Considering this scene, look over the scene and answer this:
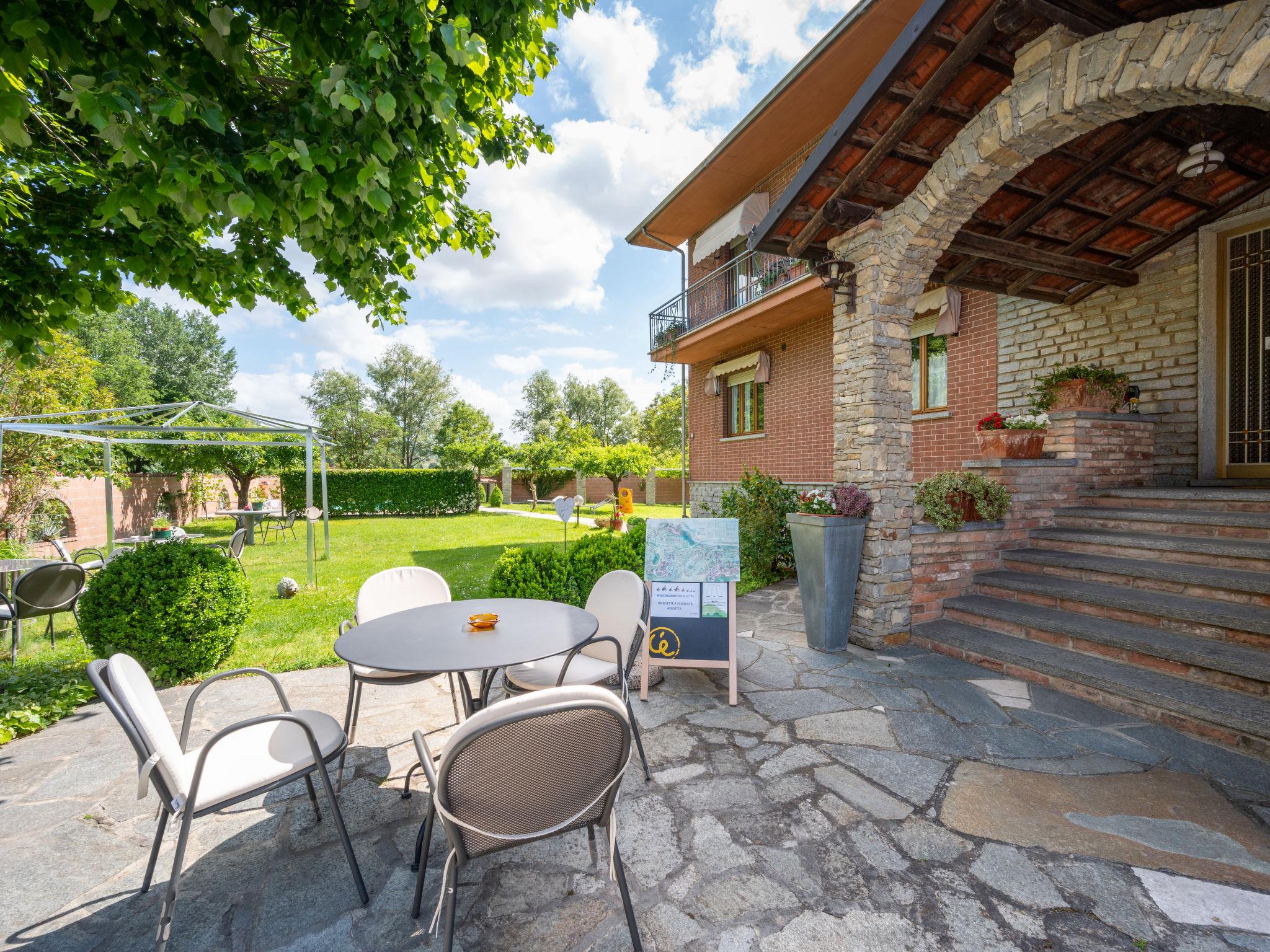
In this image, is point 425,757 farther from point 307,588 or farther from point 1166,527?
point 307,588

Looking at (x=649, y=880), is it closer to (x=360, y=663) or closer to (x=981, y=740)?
(x=360, y=663)

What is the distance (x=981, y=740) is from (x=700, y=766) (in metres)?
1.58

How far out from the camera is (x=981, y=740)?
9.66 ft

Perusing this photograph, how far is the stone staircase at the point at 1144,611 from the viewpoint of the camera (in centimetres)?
305

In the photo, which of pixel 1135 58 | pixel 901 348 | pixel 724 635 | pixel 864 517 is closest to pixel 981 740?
pixel 724 635

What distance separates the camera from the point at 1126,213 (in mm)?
4977

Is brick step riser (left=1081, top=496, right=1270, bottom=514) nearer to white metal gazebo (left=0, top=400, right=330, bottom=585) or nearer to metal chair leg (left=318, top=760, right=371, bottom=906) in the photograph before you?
metal chair leg (left=318, top=760, right=371, bottom=906)

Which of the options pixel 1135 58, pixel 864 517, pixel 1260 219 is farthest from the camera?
pixel 1260 219

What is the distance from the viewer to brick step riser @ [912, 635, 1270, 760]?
9.06ft

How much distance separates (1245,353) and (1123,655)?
12.7 ft

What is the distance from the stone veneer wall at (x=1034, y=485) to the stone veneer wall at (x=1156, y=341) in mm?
205

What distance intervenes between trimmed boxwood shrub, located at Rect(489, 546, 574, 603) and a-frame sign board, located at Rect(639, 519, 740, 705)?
1.37m

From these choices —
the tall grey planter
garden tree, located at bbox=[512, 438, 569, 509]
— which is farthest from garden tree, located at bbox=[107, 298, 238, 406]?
the tall grey planter

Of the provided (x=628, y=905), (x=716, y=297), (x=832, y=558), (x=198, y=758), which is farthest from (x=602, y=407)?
(x=628, y=905)
